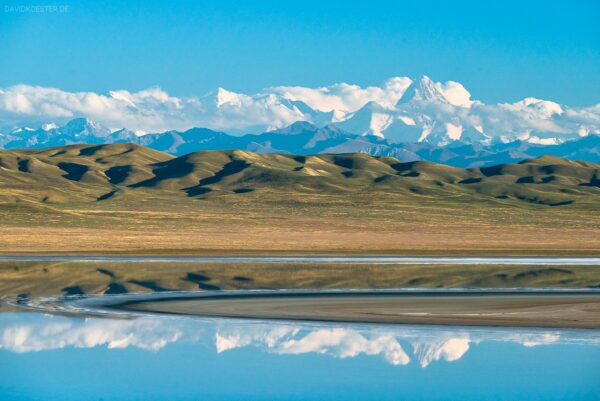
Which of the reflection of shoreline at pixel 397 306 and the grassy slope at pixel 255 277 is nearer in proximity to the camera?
the reflection of shoreline at pixel 397 306

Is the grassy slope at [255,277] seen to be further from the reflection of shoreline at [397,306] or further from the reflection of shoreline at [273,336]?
the reflection of shoreline at [273,336]

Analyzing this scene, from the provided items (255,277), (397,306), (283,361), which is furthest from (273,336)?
(255,277)

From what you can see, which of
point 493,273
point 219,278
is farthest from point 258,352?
point 493,273

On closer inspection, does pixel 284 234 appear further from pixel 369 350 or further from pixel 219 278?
pixel 369 350

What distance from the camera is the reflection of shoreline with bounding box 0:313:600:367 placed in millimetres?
34375

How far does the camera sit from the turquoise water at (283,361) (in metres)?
27.6

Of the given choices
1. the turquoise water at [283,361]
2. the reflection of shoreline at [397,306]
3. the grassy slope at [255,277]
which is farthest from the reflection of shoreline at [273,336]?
the grassy slope at [255,277]

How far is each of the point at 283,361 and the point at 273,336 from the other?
5.43 meters

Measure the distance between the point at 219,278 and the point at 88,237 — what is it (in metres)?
63.5

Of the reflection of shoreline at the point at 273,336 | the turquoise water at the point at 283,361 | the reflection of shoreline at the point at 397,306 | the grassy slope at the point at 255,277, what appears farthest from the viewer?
the grassy slope at the point at 255,277

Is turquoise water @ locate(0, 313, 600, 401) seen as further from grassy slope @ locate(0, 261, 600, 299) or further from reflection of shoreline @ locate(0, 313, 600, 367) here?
grassy slope @ locate(0, 261, 600, 299)

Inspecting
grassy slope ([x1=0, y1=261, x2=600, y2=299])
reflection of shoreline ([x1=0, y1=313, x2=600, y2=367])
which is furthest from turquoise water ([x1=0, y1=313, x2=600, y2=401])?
grassy slope ([x1=0, y1=261, x2=600, y2=299])

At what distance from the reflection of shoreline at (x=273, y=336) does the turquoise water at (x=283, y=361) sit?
4 cm

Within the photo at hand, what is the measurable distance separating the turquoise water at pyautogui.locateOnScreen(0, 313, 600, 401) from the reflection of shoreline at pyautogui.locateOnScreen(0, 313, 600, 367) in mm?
38
